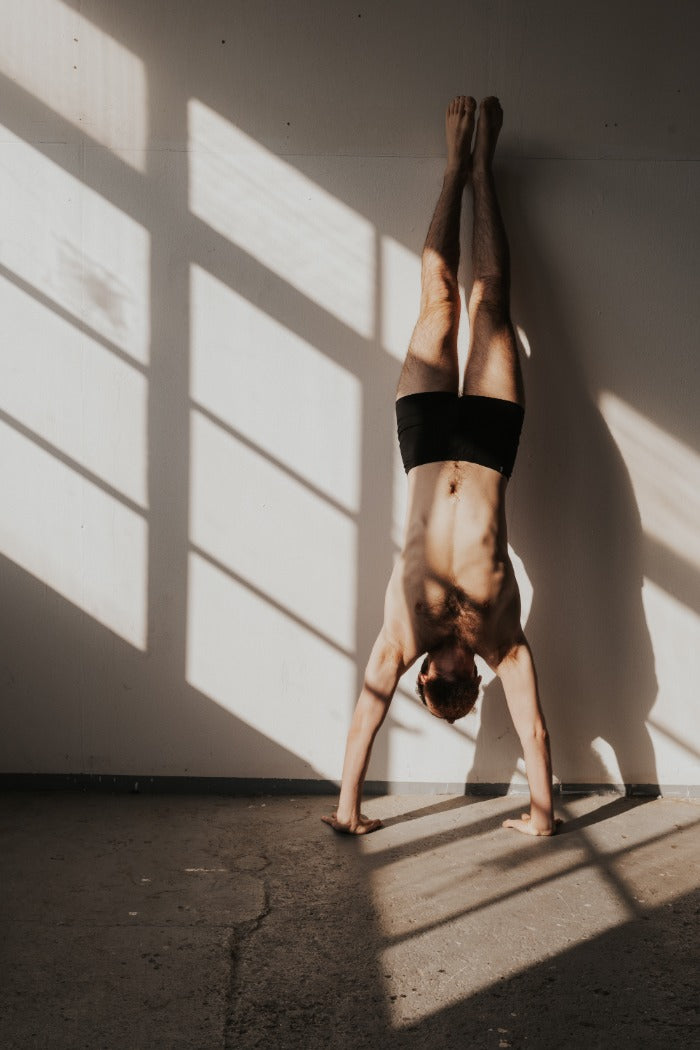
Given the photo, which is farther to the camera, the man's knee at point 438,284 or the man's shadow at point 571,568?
the man's shadow at point 571,568

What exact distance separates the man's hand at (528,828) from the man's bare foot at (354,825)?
1.49 ft

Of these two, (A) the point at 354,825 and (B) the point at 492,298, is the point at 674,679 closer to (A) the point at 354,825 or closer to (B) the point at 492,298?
(A) the point at 354,825

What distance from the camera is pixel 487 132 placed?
10.2ft

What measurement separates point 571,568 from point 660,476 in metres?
0.47

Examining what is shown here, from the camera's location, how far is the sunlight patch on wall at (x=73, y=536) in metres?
3.29

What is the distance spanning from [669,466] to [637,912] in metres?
1.57

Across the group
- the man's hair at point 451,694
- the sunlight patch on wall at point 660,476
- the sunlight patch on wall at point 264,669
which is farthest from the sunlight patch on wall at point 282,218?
the man's hair at point 451,694

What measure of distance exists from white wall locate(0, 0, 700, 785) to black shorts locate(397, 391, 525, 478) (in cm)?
26

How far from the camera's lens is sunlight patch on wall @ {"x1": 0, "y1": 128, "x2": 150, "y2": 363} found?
3215 mm

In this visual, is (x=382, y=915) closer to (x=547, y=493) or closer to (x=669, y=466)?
(x=547, y=493)

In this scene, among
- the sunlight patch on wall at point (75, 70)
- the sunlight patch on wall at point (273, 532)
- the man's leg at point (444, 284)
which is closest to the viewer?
the man's leg at point (444, 284)

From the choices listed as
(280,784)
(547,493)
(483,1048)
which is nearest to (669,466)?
(547,493)

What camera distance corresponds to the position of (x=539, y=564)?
3.35 metres

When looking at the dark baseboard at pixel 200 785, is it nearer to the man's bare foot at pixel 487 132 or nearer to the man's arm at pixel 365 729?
the man's arm at pixel 365 729
